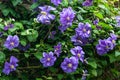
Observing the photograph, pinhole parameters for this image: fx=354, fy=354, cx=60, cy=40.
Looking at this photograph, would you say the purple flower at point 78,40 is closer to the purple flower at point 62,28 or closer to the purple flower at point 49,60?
the purple flower at point 62,28

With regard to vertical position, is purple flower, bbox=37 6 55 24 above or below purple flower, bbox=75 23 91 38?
above

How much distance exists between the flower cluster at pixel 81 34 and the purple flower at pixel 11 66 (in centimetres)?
39

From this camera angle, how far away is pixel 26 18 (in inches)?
108

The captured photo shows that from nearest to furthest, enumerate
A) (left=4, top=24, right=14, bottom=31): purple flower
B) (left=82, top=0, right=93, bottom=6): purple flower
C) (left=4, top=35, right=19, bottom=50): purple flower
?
1. (left=4, top=35, right=19, bottom=50): purple flower
2. (left=4, top=24, right=14, bottom=31): purple flower
3. (left=82, top=0, right=93, bottom=6): purple flower

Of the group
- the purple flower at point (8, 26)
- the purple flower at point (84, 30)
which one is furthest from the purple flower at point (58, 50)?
the purple flower at point (8, 26)

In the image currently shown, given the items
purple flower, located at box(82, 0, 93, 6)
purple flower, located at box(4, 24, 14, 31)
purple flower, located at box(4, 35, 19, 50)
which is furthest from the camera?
purple flower, located at box(82, 0, 93, 6)

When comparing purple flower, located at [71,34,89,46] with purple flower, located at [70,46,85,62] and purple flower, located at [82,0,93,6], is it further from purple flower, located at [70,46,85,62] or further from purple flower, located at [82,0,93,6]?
purple flower, located at [82,0,93,6]

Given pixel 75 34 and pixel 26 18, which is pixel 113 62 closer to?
pixel 75 34

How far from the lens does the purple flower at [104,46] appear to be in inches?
90.2

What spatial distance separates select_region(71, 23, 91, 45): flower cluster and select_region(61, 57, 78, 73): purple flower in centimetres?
14

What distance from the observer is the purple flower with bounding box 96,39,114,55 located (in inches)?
90.2

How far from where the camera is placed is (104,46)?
2.29m

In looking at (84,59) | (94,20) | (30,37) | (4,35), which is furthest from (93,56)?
(4,35)

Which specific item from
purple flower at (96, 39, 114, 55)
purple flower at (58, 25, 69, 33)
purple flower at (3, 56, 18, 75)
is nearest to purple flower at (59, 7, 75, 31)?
purple flower at (58, 25, 69, 33)
